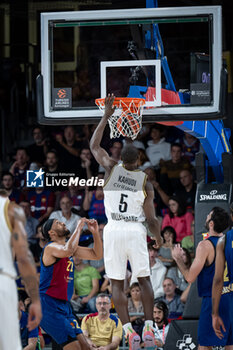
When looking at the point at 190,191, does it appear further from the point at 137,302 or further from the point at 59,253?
the point at 59,253

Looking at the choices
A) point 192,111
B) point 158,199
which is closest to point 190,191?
point 158,199

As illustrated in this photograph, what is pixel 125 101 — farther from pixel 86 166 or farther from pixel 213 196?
pixel 86 166

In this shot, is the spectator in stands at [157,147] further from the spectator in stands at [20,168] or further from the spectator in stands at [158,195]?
the spectator in stands at [20,168]

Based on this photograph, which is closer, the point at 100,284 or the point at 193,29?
the point at 100,284

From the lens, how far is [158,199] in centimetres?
1044

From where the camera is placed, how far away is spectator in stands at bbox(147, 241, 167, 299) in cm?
948

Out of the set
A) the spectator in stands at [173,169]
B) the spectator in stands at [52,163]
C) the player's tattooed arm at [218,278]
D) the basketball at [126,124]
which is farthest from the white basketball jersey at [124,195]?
the spectator in stands at [173,169]

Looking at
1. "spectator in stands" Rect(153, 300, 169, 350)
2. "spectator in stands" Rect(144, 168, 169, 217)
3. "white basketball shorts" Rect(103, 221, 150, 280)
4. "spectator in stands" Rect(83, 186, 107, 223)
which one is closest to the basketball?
"white basketball shorts" Rect(103, 221, 150, 280)

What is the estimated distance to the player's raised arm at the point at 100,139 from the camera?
24.9 ft

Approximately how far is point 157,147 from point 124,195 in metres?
3.30

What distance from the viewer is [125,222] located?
7.68 meters

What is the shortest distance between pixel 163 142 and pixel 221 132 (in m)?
2.27

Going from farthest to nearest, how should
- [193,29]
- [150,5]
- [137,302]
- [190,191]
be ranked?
[193,29], [190,191], [137,302], [150,5]

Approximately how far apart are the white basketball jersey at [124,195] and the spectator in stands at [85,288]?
2.17m
